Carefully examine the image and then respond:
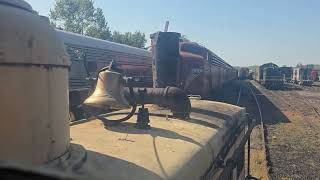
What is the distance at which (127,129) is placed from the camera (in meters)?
3.50

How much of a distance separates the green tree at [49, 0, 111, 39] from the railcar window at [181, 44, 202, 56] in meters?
Result: 57.3

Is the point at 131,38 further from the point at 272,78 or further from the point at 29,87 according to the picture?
the point at 29,87

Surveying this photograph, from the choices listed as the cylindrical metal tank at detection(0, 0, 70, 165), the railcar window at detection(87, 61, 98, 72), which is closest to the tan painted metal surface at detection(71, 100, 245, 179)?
the cylindrical metal tank at detection(0, 0, 70, 165)

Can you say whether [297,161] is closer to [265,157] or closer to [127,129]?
[265,157]

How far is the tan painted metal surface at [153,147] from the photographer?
2375 millimetres

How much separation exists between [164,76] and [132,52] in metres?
14.7

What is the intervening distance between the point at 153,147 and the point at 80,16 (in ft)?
264

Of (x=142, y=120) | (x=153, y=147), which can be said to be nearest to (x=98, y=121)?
(x=142, y=120)

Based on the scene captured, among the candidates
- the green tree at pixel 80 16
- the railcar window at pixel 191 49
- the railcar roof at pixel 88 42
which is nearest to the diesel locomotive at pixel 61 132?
the railcar roof at pixel 88 42

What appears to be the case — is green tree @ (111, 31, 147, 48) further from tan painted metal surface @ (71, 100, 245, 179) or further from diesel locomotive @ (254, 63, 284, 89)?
tan painted metal surface @ (71, 100, 245, 179)

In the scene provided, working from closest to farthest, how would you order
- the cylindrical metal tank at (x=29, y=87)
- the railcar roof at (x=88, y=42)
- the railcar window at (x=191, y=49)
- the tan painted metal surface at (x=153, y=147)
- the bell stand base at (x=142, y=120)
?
the cylindrical metal tank at (x=29, y=87), the tan painted metal surface at (x=153, y=147), the bell stand base at (x=142, y=120), the railcar roof at (x=88, y=42), the railcar window at (x=191, y=49)

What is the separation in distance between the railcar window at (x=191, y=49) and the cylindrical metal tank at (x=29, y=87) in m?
16.4

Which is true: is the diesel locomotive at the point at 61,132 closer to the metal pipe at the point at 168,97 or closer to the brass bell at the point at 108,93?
the brass bell at the point at 108,93

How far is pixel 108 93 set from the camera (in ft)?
10.8
